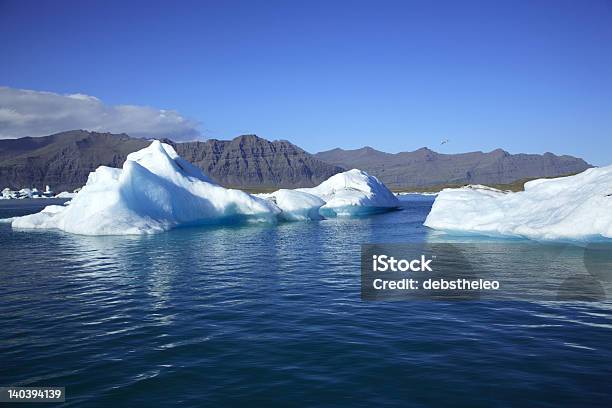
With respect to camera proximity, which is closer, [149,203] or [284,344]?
[284,344]

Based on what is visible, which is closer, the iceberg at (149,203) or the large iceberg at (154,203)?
the iceberg at (149,203)

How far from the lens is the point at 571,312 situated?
13.4 metres

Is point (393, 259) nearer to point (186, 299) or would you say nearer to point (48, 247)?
point (186, 299)

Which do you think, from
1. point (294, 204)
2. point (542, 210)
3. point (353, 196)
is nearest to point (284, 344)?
point (542, 210)

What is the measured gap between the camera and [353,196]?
7275 cm

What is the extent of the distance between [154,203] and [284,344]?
33.1m

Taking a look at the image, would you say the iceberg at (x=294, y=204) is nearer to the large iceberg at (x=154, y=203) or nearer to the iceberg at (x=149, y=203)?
the large iceberg at (x=154, y=203)

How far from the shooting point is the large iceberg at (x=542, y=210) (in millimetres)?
23344

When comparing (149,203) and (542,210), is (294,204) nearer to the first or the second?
(149,203)

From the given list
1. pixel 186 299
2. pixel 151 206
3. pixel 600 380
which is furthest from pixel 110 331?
pixel 151 206

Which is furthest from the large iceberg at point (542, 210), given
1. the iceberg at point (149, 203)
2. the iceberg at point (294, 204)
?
the iceberg at point (149, 203)

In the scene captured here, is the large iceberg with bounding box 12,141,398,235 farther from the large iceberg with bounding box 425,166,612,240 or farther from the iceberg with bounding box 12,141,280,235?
the large iceberg with bounding box 425,166,612,240

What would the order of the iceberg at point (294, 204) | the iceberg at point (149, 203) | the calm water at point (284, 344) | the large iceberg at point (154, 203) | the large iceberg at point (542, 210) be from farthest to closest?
the iceberg at point (294, 204), the large iceberg at point (154, 203), the iceberg at point (149, 203), the large iceberg at point (542, 210), the calm water at point (284, 344)

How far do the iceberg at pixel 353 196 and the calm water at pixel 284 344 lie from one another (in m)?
51.8
